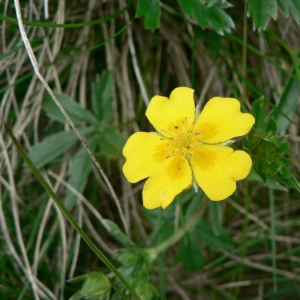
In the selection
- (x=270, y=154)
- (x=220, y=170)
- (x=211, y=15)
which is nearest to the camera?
(x=220, y=170)

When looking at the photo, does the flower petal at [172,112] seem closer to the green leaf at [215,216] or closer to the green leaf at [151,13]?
the green leaf at [151,13]

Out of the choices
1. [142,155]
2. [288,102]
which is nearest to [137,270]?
[142,155]

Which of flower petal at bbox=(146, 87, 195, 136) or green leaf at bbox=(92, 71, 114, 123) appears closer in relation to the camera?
flower petal at bbox=(146, 87, 195, 136)

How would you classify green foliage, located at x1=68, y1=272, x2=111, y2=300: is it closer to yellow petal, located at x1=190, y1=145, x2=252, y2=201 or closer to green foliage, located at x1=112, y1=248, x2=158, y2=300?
green foliage, located at x1=112, y1=248, x2=158, y2=300

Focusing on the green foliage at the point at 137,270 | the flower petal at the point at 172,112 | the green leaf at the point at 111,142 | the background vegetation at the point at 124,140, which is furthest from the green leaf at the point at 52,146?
the flower petal at the point at 172,112

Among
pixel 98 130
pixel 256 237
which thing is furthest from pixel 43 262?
pixel 256 237

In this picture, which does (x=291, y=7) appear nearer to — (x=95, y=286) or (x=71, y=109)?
(x=71, y=109)

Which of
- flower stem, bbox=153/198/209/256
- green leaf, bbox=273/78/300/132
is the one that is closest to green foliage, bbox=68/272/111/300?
flower stem, bbox=153/198/209/256
